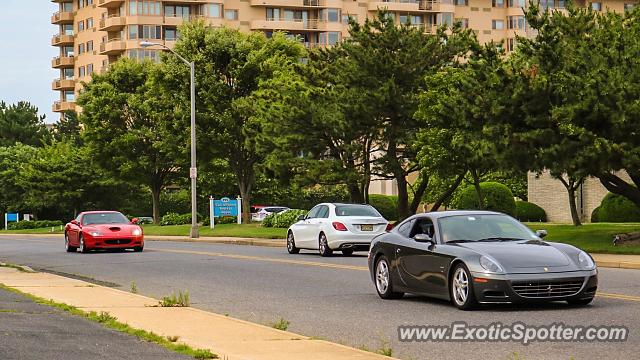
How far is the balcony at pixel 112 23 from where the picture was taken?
126 meters

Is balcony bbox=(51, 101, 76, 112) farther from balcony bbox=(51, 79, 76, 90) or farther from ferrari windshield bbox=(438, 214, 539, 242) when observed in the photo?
ferrari windshield bbox=(438, 214, 539, 242)

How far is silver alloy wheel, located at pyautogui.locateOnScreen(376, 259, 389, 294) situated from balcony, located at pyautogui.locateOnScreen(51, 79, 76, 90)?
429ft

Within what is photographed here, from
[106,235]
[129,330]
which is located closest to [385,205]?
[106,235]

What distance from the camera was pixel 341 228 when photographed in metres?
28.7

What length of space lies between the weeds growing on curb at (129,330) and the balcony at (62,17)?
422 ft

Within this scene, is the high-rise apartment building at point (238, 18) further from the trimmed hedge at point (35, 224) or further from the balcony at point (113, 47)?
the trimmed hedge at point (35, 224)

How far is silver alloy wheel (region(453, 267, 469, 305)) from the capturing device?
1425cm

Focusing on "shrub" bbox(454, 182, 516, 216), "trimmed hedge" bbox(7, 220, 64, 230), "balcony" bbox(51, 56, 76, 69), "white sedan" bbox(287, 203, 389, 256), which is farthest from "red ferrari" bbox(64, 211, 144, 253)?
"balcony" bbox(51, 56, 76, 69)

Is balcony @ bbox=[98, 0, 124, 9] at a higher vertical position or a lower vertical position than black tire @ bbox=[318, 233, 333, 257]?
higher

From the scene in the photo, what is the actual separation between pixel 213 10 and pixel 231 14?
86.9 inches

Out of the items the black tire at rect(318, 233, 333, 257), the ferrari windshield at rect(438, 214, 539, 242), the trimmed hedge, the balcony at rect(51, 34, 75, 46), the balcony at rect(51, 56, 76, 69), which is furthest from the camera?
the balcony at rect(51, 56, 76, 69)

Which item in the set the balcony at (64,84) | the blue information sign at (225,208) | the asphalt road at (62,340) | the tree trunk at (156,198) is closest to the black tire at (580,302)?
the asphalt road at (62,340)

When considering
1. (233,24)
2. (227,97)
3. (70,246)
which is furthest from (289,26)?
(70,246)

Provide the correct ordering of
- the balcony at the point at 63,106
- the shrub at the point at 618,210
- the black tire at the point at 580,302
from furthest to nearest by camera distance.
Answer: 1. the balcony at the point at 63,106
2. the shrub at the point at 618,210
3. the black tire at the point at 580,302
